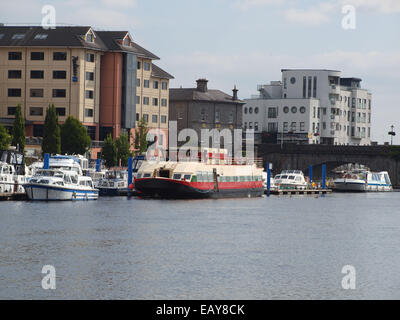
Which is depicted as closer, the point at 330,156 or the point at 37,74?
the point at 37,74

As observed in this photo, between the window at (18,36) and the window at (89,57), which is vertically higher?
the window at (18,36)

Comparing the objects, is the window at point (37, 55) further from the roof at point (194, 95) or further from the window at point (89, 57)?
the roof at point (194, 95)

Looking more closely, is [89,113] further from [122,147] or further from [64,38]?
[122,147]

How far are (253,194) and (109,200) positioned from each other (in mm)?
24841

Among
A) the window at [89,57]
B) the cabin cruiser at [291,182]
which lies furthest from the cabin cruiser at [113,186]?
the window at [89,57]

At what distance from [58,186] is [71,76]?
193ft

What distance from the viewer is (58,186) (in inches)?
3804

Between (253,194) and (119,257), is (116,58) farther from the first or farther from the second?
(119,257)

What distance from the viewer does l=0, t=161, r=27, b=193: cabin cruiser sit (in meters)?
100

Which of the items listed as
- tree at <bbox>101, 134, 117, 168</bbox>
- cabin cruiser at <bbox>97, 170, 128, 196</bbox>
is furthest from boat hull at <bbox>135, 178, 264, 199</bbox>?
tree at <bbox>101, 134, 117, 168</bbox>

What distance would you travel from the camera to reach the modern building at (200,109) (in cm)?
19038

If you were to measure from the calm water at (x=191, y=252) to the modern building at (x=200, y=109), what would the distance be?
93.6 meters

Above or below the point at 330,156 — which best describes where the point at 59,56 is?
above

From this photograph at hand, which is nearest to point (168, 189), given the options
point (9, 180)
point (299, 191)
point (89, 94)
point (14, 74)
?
point (9, 180)
